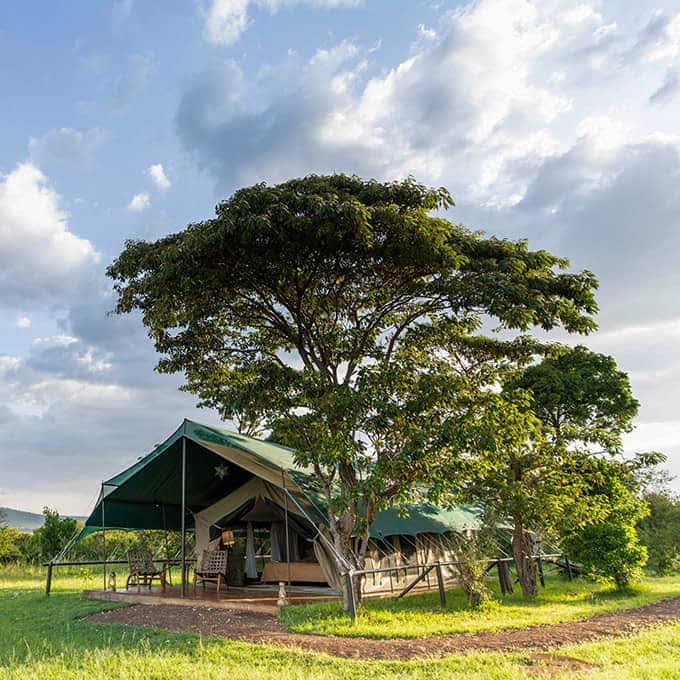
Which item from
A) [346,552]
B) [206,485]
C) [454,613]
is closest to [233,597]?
[346,552]

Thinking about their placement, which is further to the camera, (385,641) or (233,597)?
(233,597)

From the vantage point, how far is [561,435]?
502 inches

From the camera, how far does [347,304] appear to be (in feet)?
37.0

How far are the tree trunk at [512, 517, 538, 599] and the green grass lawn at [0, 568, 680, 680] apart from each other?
4702 millimetres

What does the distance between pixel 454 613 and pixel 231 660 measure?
14.9 feet

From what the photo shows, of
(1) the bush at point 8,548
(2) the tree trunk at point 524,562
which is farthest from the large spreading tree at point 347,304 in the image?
(1) the bush at point 8,548

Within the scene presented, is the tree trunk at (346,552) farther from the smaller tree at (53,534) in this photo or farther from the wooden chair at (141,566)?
the smaller tree at (53,534)

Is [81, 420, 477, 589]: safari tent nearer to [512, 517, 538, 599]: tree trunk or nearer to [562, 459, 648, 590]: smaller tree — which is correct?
[512, 517, 538, 599]: tree trunk

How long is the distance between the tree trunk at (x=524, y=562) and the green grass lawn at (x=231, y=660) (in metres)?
4.70

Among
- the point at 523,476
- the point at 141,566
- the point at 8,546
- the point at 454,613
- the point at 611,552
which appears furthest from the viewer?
the point at 8,546

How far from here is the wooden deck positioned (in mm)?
10250

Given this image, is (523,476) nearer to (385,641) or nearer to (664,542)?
(385,641)

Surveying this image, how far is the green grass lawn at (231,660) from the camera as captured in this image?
554cm

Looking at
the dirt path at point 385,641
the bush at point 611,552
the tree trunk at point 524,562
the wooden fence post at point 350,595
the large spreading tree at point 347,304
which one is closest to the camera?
the dirt path at point 385,641
